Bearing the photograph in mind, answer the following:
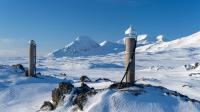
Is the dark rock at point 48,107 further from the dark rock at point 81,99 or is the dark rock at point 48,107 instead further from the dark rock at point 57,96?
the dark rock at point 81,99

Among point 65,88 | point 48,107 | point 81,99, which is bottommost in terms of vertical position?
point 48,107

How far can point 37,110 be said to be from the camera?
2175cm

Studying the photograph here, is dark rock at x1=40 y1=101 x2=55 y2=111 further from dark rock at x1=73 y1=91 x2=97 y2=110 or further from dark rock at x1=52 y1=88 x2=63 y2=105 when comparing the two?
dark rock at x1=73 y1=91 x2=97 y2=110

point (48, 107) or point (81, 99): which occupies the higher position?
point (81, 99)

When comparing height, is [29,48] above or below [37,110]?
above

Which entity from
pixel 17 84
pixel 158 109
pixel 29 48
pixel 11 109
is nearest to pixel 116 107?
pixel 158 109

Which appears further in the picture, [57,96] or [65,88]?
[65,88]

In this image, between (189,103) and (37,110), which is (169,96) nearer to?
(189,103)

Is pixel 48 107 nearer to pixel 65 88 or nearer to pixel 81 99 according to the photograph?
pixel 65 88

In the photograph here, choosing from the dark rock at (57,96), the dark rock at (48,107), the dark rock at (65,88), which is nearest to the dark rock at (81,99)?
the dark rock at (65,88)

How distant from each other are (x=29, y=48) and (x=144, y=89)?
1359 cm

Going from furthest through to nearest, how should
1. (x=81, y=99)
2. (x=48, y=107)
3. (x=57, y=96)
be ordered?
(x=57, y=96), (x=48, y=107), (x=81, y=99)

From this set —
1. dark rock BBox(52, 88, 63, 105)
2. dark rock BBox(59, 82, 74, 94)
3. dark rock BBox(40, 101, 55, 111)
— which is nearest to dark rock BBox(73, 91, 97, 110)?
dark rock BBox(59, 82, 74, 94)

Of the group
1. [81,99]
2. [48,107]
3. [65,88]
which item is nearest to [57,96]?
[65,88]
